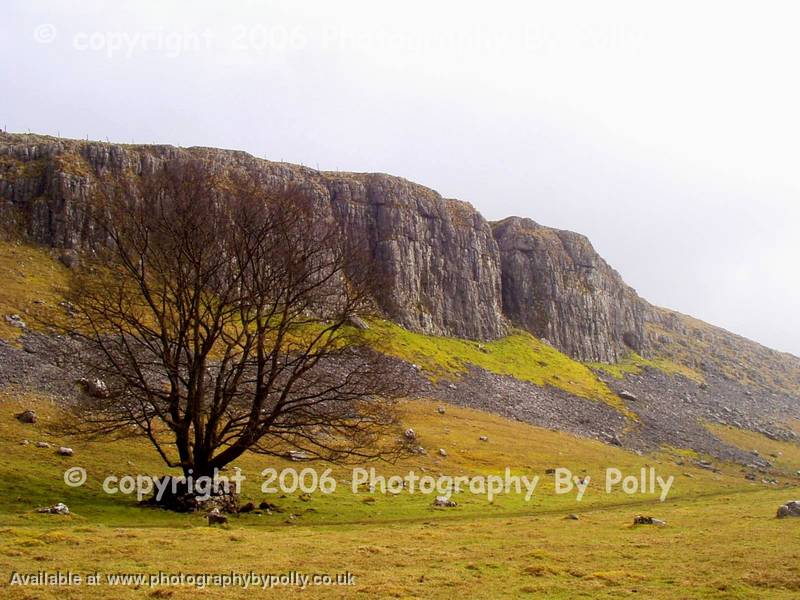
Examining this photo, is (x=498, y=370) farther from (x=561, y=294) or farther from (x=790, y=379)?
(x=790, y=379)

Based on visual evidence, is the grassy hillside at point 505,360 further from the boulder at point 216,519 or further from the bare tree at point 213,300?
the boulder at point 216,519

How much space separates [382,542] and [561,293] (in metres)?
109

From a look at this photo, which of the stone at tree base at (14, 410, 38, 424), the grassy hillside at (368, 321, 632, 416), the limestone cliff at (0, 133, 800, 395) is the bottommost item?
the stone at tree base at (14, 410, 38, 424)

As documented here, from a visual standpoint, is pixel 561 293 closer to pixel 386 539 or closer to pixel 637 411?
pixel 637 411

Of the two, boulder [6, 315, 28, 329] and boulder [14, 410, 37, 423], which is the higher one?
boulder [6, 315, 28, 329]

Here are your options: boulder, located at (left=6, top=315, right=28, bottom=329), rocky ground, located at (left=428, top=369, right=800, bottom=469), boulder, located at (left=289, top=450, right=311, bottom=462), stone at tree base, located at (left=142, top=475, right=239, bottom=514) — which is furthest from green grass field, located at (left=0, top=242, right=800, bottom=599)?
rocky ground, located at (left=428, top=369, right=800, bottom=469)

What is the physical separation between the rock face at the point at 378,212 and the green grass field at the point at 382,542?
46.1 meters

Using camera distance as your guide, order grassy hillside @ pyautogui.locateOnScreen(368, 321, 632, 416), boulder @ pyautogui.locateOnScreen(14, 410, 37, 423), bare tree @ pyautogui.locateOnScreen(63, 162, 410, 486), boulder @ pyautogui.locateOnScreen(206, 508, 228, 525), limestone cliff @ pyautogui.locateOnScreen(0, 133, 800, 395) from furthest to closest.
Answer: grassy hillside @ pyautogui.locateOnScreen(368, 321, 632, 416)
limestone cliff @ pyautogui.locateOnScreen(0, 133, 800, 395)
boulder @ pyautogui.locateOnScreen(14, 410, 37, 423)
bare tree @ pyautogui.locateOnScreen(63, 162, 410, 486)
boulder @ pyautogui.locateOnScreen(206, 508, 228, 525)

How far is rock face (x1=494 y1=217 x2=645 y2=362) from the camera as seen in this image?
11862 cm

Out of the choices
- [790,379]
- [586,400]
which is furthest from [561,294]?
[790,379]

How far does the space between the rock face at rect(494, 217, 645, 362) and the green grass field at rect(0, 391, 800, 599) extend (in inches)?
3210

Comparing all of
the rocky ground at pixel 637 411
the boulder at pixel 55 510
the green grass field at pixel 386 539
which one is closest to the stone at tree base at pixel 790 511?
the green grass field at pixel 386 539

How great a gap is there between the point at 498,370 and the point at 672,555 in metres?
73.3

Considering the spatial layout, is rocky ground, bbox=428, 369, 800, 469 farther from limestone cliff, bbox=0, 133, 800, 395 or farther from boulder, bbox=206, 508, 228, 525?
boulder, bbox=206, 508, 228, 525
